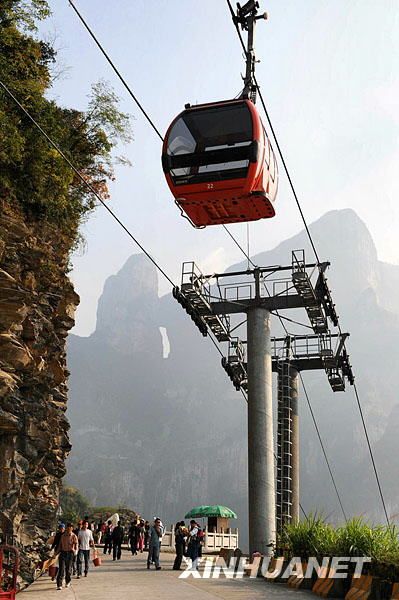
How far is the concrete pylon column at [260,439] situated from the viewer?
25828mm

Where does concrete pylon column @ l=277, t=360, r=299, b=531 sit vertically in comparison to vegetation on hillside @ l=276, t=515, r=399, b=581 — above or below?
above

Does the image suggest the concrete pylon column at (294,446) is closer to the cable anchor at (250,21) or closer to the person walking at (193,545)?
the person walking at (193,545)

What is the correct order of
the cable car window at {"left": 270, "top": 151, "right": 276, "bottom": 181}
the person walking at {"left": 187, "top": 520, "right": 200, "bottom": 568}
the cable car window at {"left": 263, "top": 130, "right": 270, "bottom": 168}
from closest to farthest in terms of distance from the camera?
the cable car window at {"left": 263, "top": 130, "right": 270, "bottom": 168} → the cable car window at {"left": 270, "top": 151, "right": 276, "bottom": 181} → the person walking at {"left": 187, "top": 520, "right": 200, "bottom": 568}

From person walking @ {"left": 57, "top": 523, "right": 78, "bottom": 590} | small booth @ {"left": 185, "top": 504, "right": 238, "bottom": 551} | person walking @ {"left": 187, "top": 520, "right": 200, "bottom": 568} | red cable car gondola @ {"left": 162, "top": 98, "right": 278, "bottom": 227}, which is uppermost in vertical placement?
red cable car gondola @ {"left": 162, "top": 98, "right": 278, "bottom": 227}

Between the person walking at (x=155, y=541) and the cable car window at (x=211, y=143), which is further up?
the cable car window at (x=211, y=143)

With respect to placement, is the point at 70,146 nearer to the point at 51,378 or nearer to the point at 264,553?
the point at 51,378

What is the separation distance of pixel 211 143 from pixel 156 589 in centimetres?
1058

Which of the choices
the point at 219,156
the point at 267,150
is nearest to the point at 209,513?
the point at 267,150

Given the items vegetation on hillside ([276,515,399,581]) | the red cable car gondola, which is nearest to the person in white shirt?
vegetation on hillside ([276,515,399,581])

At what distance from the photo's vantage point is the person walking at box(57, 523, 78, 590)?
55.6 ft

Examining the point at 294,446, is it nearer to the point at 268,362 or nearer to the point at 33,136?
the point at 268,362

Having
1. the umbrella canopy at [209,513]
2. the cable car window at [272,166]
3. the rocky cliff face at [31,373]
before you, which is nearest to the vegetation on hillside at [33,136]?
the rocky cliff face at [31,373]

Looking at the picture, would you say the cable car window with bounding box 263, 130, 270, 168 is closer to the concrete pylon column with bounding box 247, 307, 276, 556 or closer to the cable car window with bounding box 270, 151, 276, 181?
the cable car window with bounding box 270, 151, 276, 181

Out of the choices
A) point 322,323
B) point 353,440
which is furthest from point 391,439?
point 322,323
